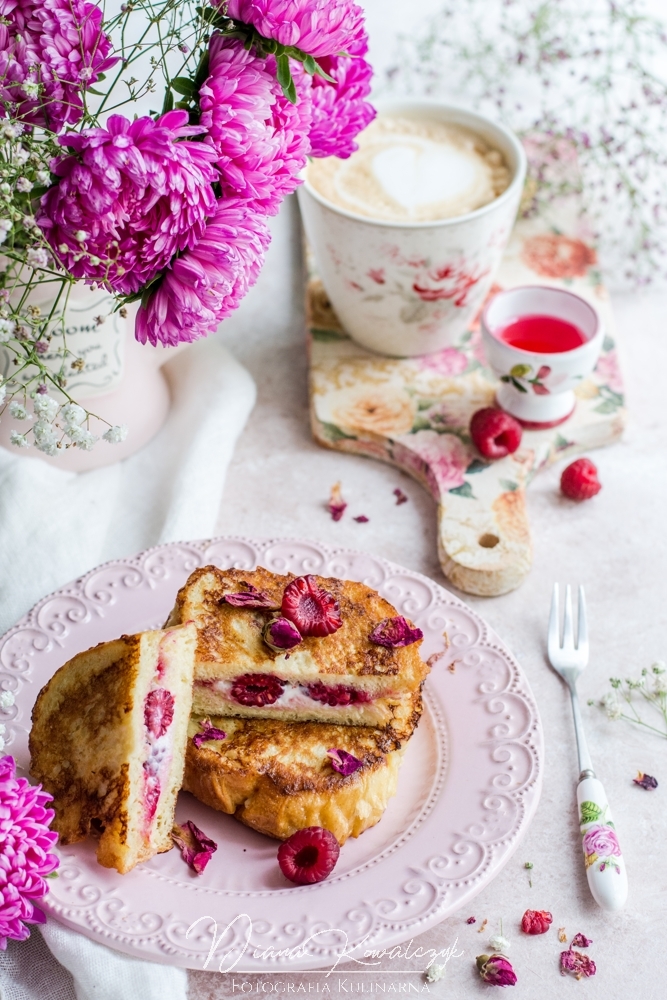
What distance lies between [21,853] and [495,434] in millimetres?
1630

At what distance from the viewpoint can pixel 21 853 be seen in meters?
1.71

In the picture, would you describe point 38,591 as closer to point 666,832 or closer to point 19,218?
point 19,218

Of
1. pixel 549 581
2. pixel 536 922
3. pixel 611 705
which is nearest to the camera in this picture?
pixel 536 922

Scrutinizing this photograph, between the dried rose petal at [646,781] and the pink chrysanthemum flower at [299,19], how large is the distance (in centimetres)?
160

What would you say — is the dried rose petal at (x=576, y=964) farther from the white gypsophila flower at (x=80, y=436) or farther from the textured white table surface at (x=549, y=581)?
the white gypsophila flower at (x=80, y=436)

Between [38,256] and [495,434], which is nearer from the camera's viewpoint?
[38,256]

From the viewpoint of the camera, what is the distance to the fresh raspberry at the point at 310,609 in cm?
205

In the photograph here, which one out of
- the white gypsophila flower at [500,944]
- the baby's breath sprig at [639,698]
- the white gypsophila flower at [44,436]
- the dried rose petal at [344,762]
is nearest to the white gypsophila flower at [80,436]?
the white gypsophila flower at [44,436]

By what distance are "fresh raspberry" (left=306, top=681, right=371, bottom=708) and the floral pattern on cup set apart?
1.63ft

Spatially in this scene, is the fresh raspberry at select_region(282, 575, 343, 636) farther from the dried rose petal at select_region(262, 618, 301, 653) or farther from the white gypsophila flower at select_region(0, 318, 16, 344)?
the white gypsophila flower at select_region(0, 318, 16, 344)

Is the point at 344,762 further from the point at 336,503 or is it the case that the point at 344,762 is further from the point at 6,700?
the point at 336,503

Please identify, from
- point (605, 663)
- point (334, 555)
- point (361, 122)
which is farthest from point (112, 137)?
point (605, 663)

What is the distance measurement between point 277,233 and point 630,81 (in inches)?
68.7

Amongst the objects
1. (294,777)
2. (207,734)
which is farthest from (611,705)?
(207,734)
